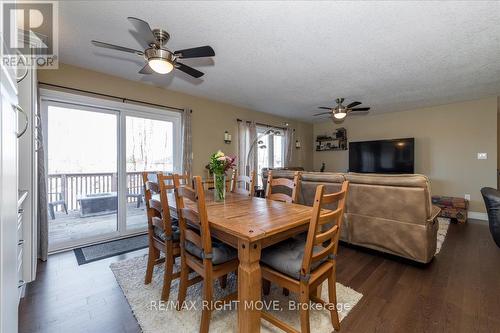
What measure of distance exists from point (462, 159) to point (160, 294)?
240 inches

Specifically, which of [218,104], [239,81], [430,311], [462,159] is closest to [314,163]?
[462,159]

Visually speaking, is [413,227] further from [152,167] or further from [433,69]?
[152,167]

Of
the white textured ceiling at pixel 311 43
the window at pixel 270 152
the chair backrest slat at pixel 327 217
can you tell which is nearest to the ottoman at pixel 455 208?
the white textured ceiling at pixel 311 43

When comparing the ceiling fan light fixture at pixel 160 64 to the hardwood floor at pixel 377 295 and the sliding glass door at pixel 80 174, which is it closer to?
the sliding glass door at pixel 80 174

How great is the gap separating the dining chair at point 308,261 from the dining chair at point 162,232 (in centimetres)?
82

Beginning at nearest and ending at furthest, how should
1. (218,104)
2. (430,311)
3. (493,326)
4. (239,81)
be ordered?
1. (493,326)
2. (430,311)
3. (239,81)
4. (218,104)

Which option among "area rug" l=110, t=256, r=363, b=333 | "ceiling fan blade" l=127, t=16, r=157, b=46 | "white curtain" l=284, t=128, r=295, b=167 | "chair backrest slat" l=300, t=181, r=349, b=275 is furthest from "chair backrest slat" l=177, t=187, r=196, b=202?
"white curtain" l=284, t=128, r=295, b=167

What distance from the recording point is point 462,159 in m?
4.65

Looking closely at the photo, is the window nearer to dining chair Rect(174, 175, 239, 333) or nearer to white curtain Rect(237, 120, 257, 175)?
white curtain Rect(237, 120, 257, 175)

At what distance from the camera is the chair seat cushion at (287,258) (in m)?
1.36

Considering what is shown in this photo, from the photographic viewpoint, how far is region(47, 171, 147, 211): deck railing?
9.90 feet

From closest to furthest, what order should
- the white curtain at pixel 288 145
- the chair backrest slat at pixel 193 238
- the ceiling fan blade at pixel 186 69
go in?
the chair backrest slat at pixel 193 238 → the ceiling fan blade at pixel 186 69 → the white curtain at pixel 288 145

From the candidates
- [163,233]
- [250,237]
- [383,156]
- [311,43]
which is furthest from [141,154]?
[383,156]

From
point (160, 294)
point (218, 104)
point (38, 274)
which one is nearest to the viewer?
point (160, 294)
